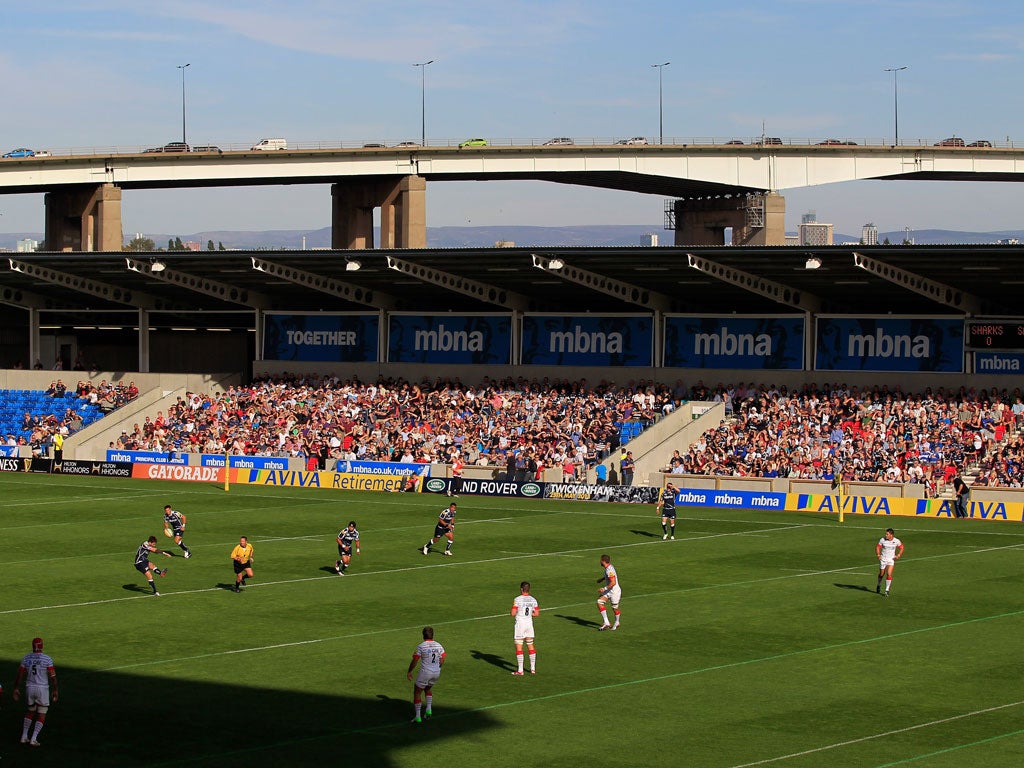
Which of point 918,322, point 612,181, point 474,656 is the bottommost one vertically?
point 474,656

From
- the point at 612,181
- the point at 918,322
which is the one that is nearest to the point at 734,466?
the point at 918,322

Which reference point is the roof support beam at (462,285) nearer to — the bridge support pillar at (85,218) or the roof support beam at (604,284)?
the roof support beam at (604,284)

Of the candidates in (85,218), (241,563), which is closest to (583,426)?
(241,563)

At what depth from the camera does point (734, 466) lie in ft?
169

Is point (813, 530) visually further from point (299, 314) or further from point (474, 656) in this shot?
point (299, 314)

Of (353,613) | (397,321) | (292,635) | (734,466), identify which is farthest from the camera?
(397,321)

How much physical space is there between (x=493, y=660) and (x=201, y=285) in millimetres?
46738

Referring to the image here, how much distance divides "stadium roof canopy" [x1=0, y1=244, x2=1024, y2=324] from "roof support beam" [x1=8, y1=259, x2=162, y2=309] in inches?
2.8

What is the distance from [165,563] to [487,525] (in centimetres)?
1153

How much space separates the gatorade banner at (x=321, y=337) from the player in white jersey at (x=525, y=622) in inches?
1782

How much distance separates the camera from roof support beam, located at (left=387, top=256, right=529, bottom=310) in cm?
6088

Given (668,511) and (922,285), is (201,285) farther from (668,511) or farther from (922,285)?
(668,511)

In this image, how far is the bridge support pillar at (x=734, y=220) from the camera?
8169 centimetres

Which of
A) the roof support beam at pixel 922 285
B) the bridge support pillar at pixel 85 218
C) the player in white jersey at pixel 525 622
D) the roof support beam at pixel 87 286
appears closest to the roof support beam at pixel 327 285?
the roof support beam at pixel 87 286
